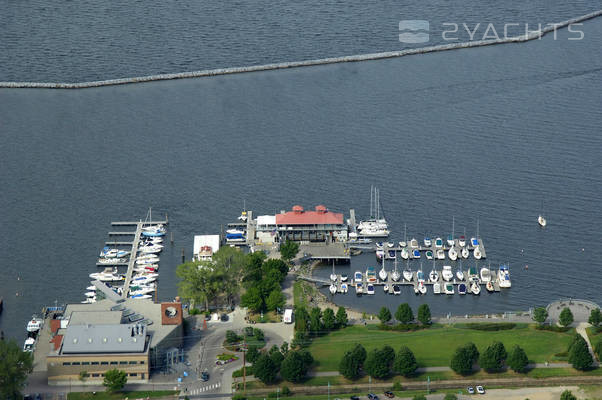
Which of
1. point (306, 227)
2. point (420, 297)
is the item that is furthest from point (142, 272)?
point (420, 297)

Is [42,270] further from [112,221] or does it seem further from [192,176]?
[192,176]

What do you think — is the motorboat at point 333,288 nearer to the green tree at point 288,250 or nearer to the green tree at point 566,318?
the green tree at point 288,250

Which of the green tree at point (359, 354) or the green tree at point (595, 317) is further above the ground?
the green tree at point (595, 317)

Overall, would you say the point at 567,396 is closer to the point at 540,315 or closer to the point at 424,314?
the point at 540,315

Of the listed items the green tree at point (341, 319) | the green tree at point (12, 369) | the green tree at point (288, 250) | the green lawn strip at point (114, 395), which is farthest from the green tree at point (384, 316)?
the green tree at point (12, 369)

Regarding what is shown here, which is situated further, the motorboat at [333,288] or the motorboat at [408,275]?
the motorboat at [408,275]

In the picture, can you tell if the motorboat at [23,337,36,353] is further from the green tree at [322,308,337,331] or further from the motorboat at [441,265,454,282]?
the motorboat at [441,265,454,282]
